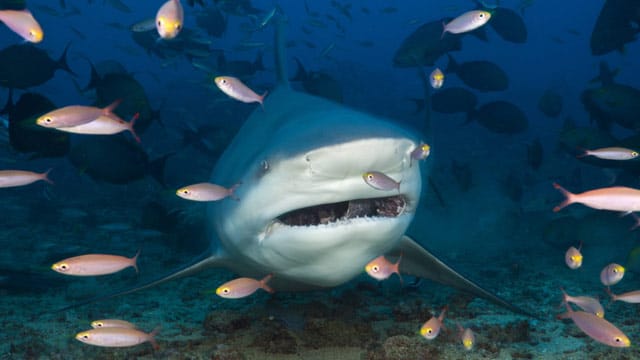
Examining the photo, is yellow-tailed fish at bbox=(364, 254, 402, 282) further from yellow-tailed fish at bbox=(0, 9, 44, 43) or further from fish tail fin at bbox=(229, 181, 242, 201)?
yellow-tailed fish at bbox=(0, 9, 44, 43)

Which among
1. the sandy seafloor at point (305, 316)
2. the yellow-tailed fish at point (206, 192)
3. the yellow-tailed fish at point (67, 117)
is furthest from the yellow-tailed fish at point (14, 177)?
the sandy seafloor at point (305, 316)

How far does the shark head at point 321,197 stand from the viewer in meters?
2.78

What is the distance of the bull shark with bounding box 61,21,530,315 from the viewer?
278 cm

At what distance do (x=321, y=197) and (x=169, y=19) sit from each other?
175 cm

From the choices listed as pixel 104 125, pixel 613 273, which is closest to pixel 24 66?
pixel 104 125

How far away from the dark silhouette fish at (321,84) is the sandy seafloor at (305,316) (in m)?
3.33

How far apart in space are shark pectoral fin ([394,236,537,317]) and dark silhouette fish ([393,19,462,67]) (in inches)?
183

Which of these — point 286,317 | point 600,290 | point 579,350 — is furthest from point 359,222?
point 600,290

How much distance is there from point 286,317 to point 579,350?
2441mm

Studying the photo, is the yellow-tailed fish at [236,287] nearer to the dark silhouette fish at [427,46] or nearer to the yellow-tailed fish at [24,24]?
the yellow-tailed fish at [24,24]

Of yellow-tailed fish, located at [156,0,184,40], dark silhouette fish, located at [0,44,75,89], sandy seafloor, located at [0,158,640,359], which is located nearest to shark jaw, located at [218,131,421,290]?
sandy seafloor, located at [0,158,640,359]

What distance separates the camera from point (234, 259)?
420cm

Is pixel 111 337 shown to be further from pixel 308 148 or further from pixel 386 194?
pixel 386 194

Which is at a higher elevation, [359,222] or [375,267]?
[359,222]
